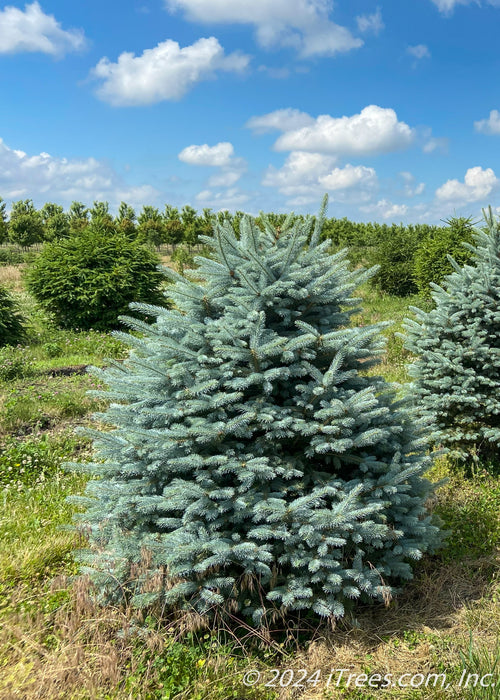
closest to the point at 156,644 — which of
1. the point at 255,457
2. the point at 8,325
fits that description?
the point at 255,457

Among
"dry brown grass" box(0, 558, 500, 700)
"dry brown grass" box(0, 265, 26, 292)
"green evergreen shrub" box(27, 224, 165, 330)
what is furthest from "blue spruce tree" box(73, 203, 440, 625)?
"dry brown grass" box(0, 265, 26, 292)

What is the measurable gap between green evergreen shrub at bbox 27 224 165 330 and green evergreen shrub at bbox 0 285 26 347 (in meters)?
1.65

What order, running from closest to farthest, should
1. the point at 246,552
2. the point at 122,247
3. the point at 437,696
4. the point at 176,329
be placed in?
the point at 437,696 → the point at 246,552 → the point at 176,329 → the point at 122,247

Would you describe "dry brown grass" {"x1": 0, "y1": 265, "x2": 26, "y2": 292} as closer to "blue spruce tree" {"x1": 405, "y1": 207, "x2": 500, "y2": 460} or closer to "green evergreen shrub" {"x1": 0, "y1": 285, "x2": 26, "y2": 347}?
"green evergreen shrub" {"x1": 0, "y1": 285, "x2": 26, "y2": 347}

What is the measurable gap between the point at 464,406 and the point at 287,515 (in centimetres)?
319

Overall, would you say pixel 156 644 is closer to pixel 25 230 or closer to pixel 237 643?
pixel 237 643

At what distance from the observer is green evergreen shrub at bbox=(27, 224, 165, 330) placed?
12617mm

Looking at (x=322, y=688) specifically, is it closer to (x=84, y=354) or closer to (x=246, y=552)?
(x=246, y=552)

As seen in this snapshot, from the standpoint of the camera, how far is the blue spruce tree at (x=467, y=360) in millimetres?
5086

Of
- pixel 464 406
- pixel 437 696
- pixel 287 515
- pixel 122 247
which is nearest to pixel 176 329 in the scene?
pixel 287 515

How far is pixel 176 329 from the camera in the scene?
312 cm

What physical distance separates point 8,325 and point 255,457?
9.59 metres

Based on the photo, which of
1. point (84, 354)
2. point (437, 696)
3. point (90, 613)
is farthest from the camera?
point (84, 354)

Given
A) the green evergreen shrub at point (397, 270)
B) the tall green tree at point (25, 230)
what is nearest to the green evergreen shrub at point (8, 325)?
the green evergreen shrub at point (397, 270)
